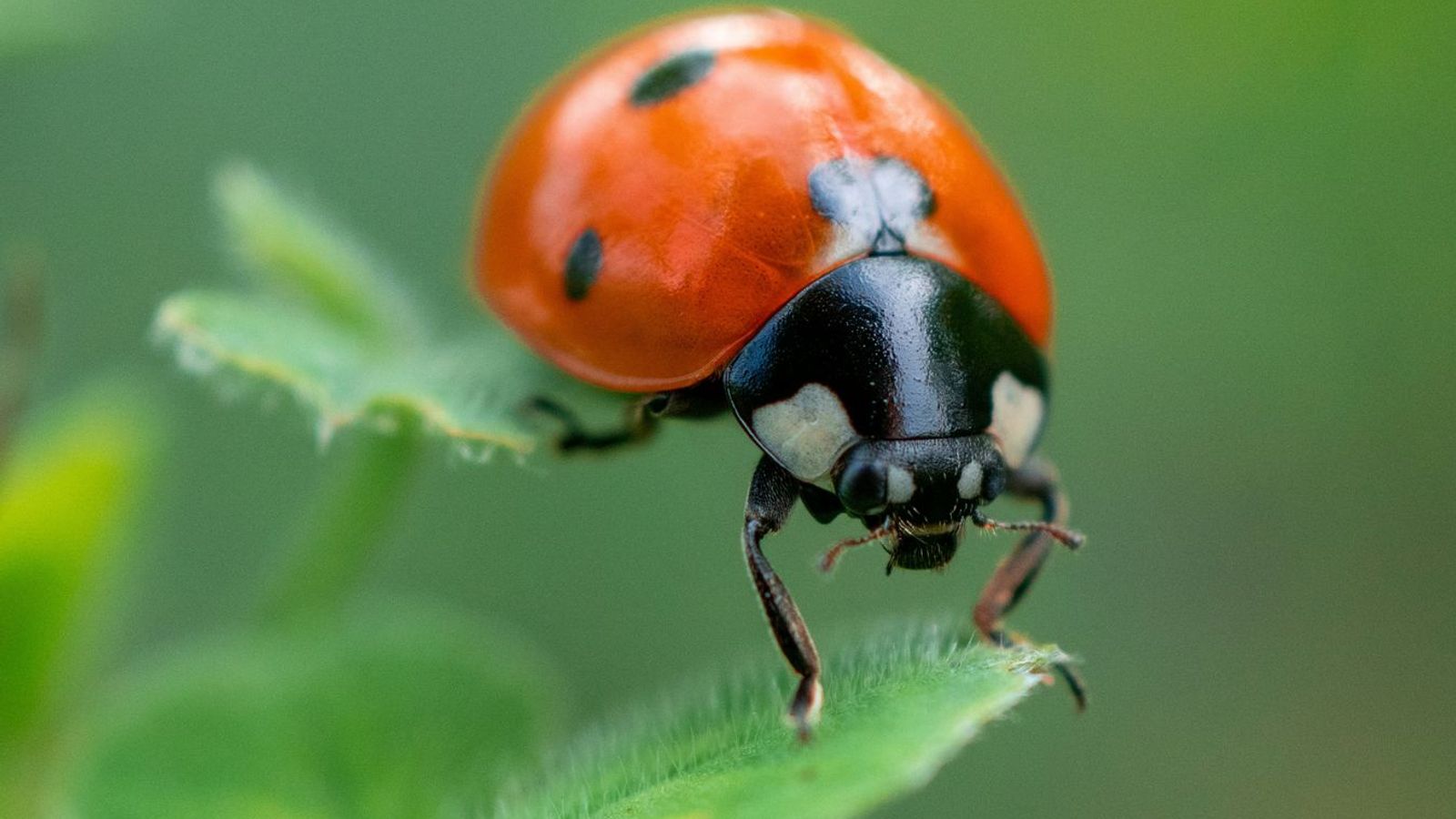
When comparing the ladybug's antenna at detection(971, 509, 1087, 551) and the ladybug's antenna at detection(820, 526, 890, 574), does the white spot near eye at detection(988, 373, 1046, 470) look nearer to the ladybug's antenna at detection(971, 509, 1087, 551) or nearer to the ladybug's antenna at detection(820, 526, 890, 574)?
the ladybug's antenna at detection(971, 509, 1087, 551)

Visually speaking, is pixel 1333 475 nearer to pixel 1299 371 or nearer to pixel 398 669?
pixel 1299 371

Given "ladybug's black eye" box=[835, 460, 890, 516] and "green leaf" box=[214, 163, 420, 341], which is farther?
"green leaf" box=[214, 163, 420, 341]

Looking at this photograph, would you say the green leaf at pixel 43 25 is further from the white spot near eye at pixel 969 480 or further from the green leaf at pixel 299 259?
the white spot near eye at pixel 969 480

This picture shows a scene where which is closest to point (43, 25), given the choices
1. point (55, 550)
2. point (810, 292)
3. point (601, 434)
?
point (55, 550)

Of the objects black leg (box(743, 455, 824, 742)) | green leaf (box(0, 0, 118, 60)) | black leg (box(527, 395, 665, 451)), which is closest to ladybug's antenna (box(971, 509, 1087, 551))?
black leg (box(743, 455, 824, 742))

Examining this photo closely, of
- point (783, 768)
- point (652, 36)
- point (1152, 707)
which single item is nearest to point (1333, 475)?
point (1152, 707)

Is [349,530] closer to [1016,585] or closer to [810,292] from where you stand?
[810,292]

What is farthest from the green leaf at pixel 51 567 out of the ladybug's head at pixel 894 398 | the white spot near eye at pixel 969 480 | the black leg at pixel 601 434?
the white spot near eye at pixel 969 480
